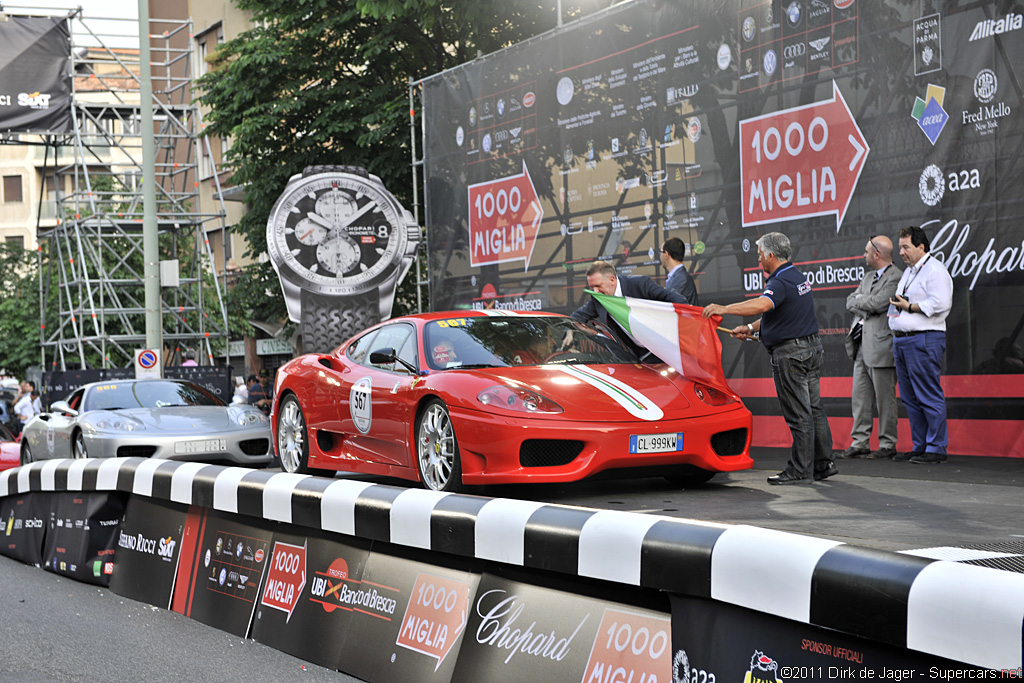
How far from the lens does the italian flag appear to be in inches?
299

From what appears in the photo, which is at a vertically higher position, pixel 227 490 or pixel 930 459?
pixel 227 490

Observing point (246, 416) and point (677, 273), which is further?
point (246, 416)

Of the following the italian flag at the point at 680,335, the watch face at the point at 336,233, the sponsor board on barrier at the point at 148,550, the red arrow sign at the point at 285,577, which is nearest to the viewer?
the red arrow sign at the point at 285,577

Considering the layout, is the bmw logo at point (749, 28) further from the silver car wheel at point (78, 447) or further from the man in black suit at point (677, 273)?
the silver car wheel at point (78, 447)

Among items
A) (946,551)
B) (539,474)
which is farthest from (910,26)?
(946,551)

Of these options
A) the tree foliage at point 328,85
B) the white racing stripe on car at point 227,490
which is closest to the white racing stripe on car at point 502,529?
the white racing stripe on car at point 227,490

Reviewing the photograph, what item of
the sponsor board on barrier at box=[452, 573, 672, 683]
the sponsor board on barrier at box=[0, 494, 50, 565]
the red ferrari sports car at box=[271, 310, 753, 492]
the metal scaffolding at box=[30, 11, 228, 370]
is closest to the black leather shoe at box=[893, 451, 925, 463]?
the red ferrari sports car at box=[271, 310, 753, 492]

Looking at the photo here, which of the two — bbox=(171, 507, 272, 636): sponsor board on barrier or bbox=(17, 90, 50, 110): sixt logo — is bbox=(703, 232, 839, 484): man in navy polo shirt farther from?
bbox=(17, 90, 50, 110): sixt logo

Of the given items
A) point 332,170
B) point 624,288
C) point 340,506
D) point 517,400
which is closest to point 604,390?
point 517,400

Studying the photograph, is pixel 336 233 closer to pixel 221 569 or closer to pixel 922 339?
pixel 922 339

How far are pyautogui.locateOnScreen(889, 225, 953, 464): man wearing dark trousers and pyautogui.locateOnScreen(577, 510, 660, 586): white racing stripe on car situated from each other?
5.58 m

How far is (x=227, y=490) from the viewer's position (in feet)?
18.2

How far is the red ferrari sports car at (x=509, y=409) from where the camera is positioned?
6703mm

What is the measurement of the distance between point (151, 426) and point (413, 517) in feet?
28.2
